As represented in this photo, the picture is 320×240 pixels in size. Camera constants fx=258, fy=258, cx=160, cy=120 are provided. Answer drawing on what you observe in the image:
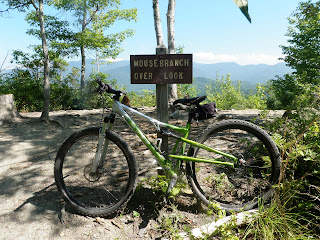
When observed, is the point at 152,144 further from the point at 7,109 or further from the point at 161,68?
the point at 7,109

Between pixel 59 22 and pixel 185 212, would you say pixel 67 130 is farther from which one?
pixel 59 22

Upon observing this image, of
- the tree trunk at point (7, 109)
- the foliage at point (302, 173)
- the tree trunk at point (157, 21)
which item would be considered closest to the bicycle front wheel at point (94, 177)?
the foliage at point (302, 173)

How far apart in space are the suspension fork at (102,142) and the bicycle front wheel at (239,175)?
0.90 meters

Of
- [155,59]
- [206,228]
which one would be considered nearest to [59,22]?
[155,59]

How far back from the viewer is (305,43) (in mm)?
17562

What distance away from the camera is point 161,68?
2877 mm

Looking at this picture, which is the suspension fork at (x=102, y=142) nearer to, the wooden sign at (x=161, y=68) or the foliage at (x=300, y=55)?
the wooden sign at (x=161, y=68)

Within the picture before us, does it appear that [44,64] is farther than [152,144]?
Yes

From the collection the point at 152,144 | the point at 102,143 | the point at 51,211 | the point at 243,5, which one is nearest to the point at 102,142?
the point at 102,143

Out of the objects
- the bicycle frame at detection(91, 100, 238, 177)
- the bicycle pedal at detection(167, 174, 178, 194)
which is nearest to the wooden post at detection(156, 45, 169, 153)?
the bicycle frame at detection(91, 100, 238, 177)

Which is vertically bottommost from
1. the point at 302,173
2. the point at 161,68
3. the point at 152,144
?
the point at 302,173

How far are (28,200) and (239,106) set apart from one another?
22.6 metres

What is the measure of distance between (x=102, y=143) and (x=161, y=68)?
104 centimetres

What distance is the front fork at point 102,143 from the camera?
2664 mm
